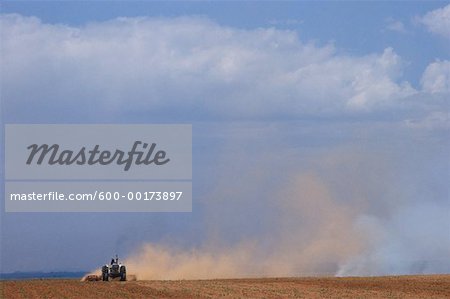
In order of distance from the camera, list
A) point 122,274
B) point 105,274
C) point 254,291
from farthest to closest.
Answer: point 122,274 < point 105,274 < point 254,291

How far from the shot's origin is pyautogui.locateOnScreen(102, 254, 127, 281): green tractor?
90.8m

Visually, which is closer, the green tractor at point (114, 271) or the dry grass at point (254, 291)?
the dry grass at point (254, 291)

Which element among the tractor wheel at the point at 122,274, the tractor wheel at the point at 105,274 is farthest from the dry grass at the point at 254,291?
the tractor wheel at the point at 105,274

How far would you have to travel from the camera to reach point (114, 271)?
302 feet

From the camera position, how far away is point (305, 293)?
68.0 meters

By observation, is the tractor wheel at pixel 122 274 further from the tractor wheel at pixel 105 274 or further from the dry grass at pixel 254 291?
the dry grass at pixel 254 291

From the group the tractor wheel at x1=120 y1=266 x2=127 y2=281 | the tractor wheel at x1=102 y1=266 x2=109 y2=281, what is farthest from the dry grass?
the tractor wheel at x1=102 y1=266 x2=109 y2=281

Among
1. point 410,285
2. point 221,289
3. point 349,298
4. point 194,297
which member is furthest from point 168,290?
point 410,285

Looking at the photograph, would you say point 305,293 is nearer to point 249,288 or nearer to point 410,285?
point 249,288

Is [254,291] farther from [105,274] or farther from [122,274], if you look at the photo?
[105,274]

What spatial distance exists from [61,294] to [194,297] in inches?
404

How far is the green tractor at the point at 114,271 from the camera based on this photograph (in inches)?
3575

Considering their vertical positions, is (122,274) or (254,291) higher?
(122,274)

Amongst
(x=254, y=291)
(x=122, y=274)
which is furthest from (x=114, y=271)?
(x=254, y=291)
